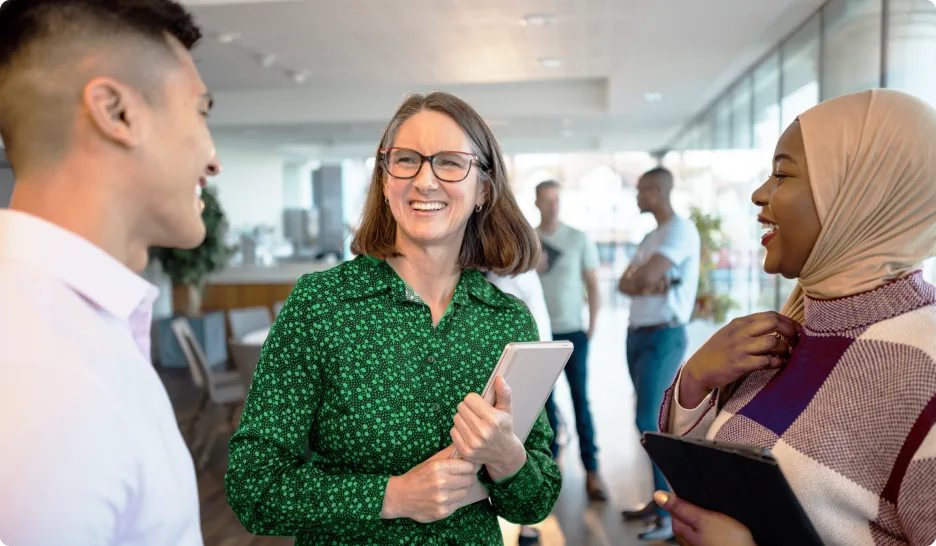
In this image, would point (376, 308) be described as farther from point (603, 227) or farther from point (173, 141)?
point (603, 227)

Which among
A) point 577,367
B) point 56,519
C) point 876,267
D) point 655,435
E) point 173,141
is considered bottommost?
point 577,367

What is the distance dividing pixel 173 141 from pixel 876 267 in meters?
0.97

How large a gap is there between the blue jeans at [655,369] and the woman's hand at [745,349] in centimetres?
276

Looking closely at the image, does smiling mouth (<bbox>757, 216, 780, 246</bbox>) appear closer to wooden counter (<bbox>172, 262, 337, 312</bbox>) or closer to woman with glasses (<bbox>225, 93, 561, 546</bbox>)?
woman with glasses (<bbox>225, 93, 561, 546</bbox>)

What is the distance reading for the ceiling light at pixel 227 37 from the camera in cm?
602

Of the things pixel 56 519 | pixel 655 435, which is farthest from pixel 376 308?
pixel 56 519

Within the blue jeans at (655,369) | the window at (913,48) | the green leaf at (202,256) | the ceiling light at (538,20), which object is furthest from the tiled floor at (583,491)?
the ceiling light at (538,20)

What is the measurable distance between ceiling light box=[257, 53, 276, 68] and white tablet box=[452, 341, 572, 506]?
621 centimetres

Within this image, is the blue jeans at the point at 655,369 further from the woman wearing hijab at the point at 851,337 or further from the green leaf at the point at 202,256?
the green leaf at the point at 202,256

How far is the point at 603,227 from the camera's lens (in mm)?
16969

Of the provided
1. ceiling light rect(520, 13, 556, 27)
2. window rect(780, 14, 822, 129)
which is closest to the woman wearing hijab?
window rect(780, 14, 822, 129)

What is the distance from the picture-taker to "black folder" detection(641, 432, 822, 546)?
1.00m

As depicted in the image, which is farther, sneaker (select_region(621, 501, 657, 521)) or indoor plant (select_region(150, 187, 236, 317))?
indoor plant (select_region(150, 187, 236, 317))

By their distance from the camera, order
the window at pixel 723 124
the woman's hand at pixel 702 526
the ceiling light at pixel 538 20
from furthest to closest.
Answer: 1. the window at pixel 723 124
2. the ceiling light at pixel 538 20
3. the woman's hand at pixel 702 526
